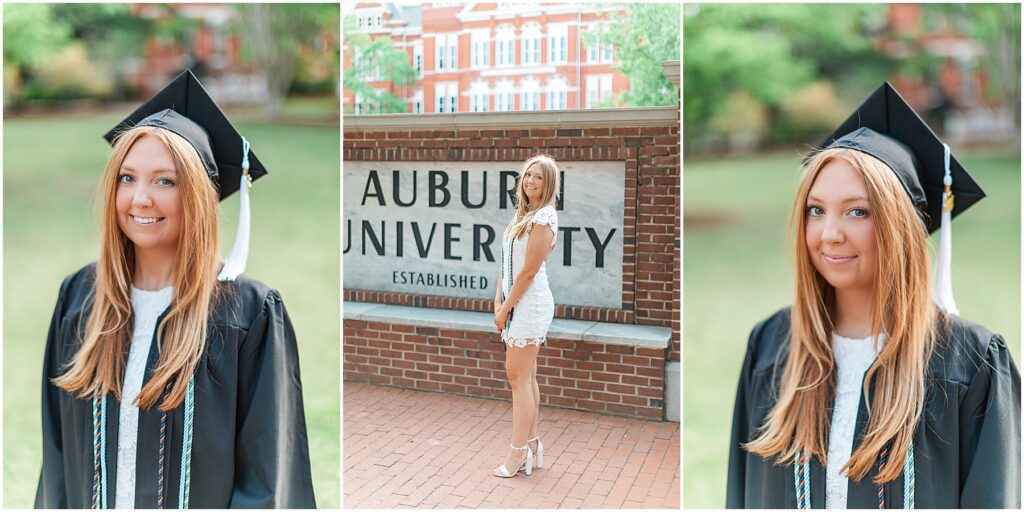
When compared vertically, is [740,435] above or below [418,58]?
below

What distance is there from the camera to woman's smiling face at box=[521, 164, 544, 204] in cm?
293

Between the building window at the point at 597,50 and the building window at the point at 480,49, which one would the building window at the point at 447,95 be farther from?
the building window at the point at 597,50

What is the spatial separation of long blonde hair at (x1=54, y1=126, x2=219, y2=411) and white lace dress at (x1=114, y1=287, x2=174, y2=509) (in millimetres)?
23

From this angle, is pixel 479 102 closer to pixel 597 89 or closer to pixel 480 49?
pixel 480 49

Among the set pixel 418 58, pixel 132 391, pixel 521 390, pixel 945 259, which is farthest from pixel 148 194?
pixel 945 259

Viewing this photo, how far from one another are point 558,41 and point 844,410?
1985 mm

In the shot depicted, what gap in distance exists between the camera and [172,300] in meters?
2.27

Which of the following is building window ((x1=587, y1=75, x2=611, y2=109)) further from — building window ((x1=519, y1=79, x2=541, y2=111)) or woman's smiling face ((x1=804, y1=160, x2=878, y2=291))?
woman's smiling face ((x1=804, y1=160, x2=878, y2=291))

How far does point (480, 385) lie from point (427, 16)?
1850 mm

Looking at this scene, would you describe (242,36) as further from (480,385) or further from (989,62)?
(989,62)

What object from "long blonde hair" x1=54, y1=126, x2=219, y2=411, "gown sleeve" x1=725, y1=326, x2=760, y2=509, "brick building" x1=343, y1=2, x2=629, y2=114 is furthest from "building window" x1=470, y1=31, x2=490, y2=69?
"gown sleeve" x1=725, y1=326, x2=760, y2=509

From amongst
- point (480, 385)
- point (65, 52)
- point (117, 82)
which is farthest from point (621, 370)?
point (65, 52)

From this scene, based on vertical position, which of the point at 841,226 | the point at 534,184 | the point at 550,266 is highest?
the point at 534,184

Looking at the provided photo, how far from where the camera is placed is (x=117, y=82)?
3.50m
